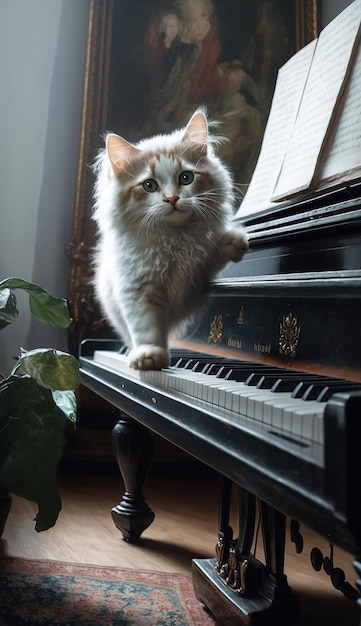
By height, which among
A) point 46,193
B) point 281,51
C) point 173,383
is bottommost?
point 173,383

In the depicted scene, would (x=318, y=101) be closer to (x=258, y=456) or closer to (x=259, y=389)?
(x=259, y=389)

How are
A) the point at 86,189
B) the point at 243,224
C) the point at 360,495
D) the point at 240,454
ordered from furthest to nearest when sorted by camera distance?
the point at 86,189
the point at 243,224
the point at 240,454
the point at 360,495

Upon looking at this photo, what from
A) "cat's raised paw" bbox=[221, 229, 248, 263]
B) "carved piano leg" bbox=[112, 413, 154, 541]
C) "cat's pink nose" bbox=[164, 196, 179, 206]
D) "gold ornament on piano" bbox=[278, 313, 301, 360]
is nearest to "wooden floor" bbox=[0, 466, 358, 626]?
"carved piano leg" bbox=[112, 413, 154, 541]

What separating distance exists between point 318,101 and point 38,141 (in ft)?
6.81

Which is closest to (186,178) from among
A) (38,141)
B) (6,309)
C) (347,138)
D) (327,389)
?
(347,138)

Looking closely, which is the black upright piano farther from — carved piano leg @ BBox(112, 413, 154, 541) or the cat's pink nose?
carved piano leg @ BBox(112, 413, 154, 541)

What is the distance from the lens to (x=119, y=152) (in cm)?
170

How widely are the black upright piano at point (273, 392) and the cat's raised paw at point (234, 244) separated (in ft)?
0.14

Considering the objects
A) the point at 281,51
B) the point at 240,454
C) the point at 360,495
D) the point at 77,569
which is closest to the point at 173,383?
the point at 240,454

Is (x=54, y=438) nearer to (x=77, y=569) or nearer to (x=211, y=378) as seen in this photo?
(x=211, y=378)

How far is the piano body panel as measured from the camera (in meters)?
0.79

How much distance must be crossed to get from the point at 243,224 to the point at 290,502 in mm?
1213

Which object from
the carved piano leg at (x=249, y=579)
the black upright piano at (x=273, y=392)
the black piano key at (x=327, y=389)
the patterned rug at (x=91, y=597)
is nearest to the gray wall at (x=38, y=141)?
the black upright piano at (x=273, y=392)

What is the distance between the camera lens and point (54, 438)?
5.57 ft
